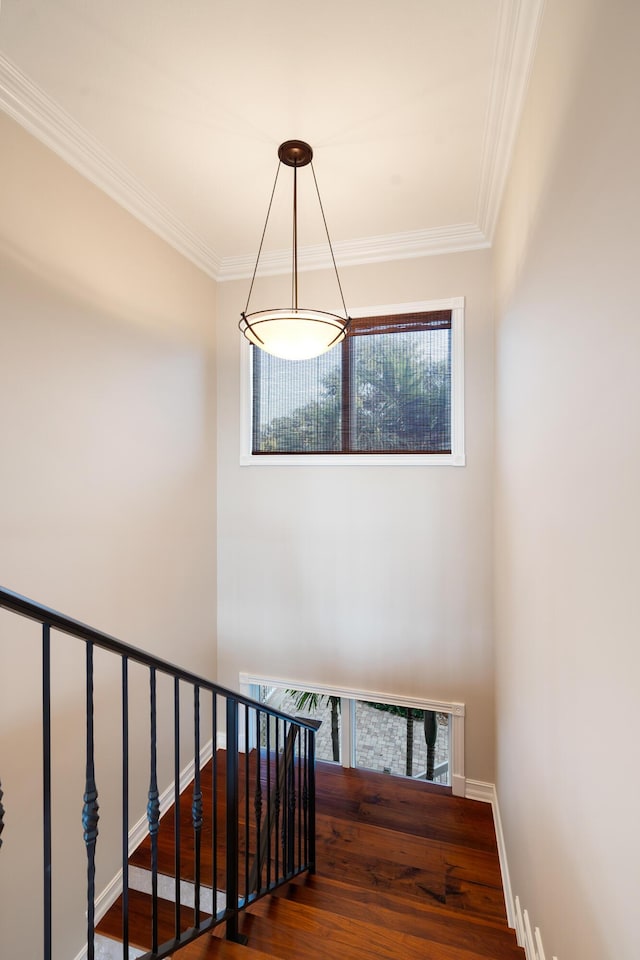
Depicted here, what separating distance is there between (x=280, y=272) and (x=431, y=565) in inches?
102

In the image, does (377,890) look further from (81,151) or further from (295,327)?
(81,151)

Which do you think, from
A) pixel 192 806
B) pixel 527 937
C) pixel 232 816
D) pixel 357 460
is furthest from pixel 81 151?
pixel 527 937

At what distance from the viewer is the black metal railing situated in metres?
1.04

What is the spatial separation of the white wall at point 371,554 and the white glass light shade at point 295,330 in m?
1.44

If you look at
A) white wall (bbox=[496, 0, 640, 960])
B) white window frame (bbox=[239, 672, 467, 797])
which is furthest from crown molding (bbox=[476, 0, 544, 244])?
white window frame (bbox=[239, 672, 467, 797])

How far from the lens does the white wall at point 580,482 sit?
842mm

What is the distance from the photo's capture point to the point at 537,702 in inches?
65.8

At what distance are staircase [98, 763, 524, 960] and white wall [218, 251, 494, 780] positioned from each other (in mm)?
544

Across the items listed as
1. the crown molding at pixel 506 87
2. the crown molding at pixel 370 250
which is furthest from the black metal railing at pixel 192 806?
the crown molding at pixel 370 250

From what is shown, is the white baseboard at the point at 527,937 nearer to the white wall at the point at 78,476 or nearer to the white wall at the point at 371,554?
the white wall at the point at 371,554

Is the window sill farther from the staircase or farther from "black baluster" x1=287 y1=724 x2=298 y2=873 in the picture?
the staircase

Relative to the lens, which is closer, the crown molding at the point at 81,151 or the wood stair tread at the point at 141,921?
the crown molding at the point at 81,151

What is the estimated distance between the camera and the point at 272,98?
209cm

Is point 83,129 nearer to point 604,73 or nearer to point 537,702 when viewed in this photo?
point 604,73
